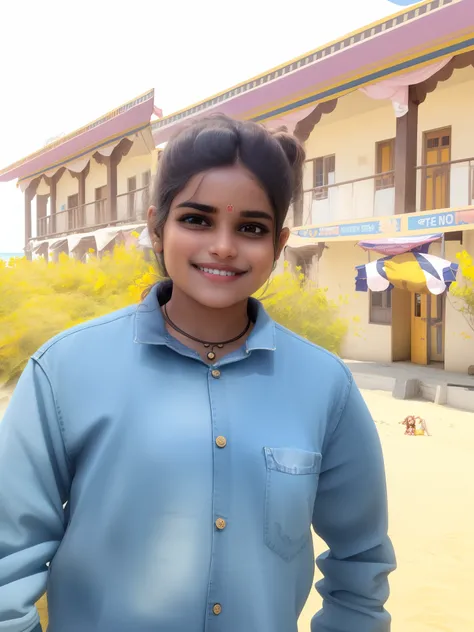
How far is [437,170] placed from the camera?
1015 centimetres

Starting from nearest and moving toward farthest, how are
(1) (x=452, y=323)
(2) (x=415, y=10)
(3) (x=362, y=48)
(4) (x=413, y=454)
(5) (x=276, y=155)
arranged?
(5) (x=276, y=155) < (4) (x=413, y=454) < (2) (x=415, y=10) < (3) (x=362, y=48) < (1) (x=452, y=323)

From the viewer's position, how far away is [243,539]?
984mm

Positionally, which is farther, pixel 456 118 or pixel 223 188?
pixel 456 118

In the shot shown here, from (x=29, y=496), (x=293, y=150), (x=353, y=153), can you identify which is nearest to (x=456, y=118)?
(x=353, y=153)

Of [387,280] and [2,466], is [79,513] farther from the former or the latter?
[387,280]

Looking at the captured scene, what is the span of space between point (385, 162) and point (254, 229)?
10.5m

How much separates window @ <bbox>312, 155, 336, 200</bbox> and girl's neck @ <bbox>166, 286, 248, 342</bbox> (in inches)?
418

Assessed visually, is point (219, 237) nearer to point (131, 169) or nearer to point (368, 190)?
point (368, 190)

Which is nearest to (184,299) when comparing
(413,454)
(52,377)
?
(52,377)

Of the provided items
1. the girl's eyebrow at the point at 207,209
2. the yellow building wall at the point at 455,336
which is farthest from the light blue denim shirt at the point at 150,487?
the yellow building wall at the point at 455,336

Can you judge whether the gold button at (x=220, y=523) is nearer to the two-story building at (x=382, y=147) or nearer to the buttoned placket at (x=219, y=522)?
the buttoned placket at (x=219, y=522)

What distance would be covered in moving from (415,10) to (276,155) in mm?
8293

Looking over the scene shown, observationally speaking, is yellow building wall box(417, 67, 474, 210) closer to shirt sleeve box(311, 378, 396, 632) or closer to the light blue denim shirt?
shirt sleeve box(311, 378, 396, 632)

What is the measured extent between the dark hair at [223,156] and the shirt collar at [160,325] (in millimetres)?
145
